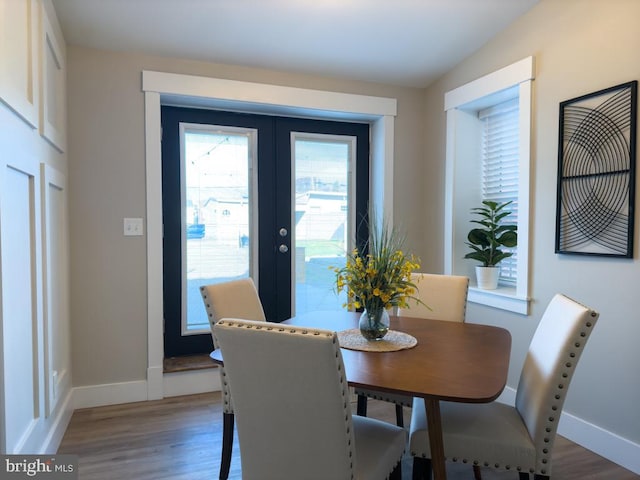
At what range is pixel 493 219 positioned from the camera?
10.3 ft

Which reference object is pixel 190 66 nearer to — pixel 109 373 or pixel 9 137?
pixel 9 137

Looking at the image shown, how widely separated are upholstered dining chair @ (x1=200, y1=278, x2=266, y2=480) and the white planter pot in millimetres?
1673

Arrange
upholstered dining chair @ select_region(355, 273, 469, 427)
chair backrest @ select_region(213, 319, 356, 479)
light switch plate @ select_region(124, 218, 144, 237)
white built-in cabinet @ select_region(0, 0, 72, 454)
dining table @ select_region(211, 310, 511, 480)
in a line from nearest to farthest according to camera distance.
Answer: chair backrest @ select_region(213, 319, 356, 479) < dining table @ select_region(211, 310, 511, 480) < white built-in cabinet @ select_region(0, 0, 72, 454) < upholstered dining chair @ select_region(355, 273, 469, 427) < light switch plate @ select_region(124, 218, 144, 237)

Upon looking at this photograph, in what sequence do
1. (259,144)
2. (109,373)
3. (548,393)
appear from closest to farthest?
(548,393) → (109,373) → (259,144)

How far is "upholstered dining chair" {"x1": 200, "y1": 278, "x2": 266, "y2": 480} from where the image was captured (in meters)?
2.00

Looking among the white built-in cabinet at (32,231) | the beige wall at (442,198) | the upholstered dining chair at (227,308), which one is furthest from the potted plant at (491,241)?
the white built-in cabinet at (32,231)

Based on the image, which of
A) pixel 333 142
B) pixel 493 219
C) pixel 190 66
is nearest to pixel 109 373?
pixel 190 66

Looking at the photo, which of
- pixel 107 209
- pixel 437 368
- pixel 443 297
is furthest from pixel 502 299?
pixel 107 209

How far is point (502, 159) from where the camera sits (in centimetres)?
317

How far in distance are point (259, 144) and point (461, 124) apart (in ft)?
5.04

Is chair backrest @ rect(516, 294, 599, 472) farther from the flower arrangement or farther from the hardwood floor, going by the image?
the hardwood floor

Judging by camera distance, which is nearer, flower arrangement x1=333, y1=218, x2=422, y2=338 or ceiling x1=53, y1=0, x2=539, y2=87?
flower arrangement x1=333, y1=218, x2=422, y2=338

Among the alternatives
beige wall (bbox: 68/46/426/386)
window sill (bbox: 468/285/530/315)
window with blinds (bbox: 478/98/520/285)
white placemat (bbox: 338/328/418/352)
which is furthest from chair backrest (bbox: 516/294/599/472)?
beige wall (bbox: 68/46/426/386)

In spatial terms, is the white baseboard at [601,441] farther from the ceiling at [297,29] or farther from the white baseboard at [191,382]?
the ceiling at [297,29]
